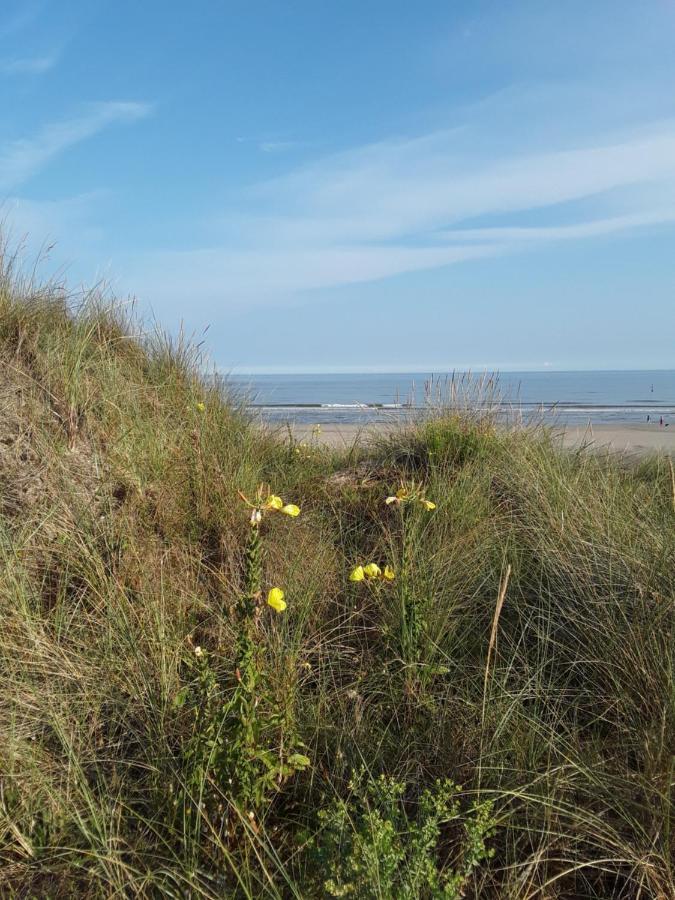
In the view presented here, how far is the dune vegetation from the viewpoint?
1767mm

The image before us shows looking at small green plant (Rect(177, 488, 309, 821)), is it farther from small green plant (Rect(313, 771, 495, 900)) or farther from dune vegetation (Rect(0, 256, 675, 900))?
small green plant (Rect(313, 771, 495, 900))

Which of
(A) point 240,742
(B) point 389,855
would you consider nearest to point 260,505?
(A) point 240,742

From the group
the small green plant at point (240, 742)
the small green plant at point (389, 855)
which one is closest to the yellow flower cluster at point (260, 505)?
the small green plant at point (240, 742)

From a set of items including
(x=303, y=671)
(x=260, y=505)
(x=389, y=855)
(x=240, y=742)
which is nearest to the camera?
(x=389, y=855)

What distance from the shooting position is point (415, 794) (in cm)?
208

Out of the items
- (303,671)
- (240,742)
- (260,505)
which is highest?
(260,505)

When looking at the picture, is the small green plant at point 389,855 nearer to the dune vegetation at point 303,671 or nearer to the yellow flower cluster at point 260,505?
the dune vegetation at point 303,671

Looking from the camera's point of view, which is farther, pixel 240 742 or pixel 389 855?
pixel 240 742

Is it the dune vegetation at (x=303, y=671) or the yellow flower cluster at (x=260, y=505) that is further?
the yellow flower cluster at (x=260, y=505)

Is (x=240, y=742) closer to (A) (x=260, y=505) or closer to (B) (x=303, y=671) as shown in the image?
(A) (x=260, y=505)

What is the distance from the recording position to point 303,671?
2.66 metres

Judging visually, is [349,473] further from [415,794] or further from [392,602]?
[415,794]

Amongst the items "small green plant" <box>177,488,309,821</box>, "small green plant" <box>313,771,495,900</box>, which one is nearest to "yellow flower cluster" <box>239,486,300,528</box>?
"small green plant" <box>177,488,309,821</box>

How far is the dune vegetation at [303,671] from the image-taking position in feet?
5.80
